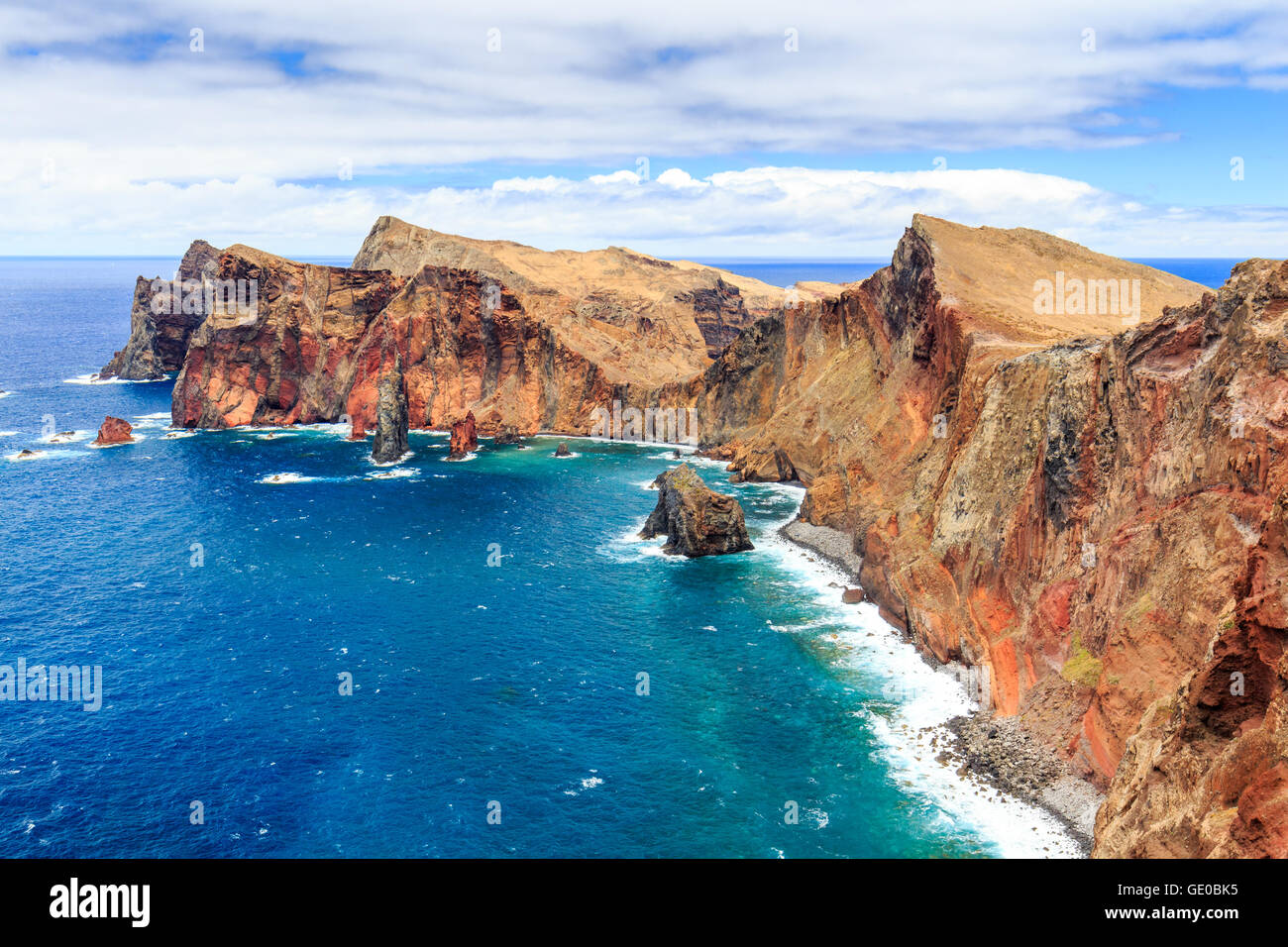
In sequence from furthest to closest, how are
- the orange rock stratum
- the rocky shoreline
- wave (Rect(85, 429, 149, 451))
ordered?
wave (Rect(85, 429, 149, 451)) < the rocky shoreline < the orange rock stratum

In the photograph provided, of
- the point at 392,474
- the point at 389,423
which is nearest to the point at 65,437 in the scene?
the point at 389,423

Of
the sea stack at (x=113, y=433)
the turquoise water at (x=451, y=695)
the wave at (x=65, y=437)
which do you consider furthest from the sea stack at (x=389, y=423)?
the wave at (x=65, y=437)

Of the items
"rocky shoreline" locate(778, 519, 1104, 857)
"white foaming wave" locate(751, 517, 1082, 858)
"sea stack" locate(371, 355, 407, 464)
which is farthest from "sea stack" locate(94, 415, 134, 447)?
"rocky shoreline" locate(778, 519, 1104, 857)

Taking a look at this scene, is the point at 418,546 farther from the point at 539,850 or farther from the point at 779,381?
the point at 779,381

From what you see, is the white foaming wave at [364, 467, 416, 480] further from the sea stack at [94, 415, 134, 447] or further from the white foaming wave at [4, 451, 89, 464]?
the sea stack at [94, 415, 134, 447]

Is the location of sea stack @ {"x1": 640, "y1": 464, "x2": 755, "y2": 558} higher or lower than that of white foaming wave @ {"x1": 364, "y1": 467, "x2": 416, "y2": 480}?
lower

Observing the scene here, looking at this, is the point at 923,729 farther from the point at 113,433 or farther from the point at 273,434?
the point at 113,433
